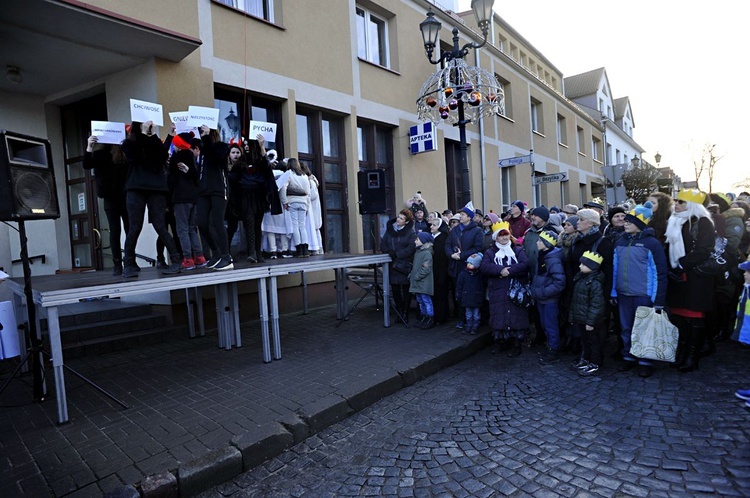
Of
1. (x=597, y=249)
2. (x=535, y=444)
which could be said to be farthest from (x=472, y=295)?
(x=535, y=444)

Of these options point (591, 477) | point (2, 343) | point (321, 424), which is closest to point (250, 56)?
point (2, 343)

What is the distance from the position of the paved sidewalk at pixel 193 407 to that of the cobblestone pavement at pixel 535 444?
197 mm

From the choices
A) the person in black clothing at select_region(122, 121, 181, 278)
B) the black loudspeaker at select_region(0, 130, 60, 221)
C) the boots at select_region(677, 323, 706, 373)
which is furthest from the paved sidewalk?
the boots at select_region(677, 323, 706, 373)

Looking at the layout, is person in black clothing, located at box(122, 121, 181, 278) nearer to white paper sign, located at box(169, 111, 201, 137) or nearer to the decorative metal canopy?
white paper sign, located at box(169, 111, 201, 137)

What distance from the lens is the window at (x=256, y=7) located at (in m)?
8.40

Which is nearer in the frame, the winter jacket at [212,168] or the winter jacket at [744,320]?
the winter jacket at [744,320]

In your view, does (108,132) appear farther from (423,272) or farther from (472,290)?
(472,290)

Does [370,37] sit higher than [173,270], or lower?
higher

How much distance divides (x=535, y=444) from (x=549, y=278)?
8.78ft

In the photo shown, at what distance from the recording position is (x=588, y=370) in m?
5.23

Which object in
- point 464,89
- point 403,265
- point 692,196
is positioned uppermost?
point 464,89

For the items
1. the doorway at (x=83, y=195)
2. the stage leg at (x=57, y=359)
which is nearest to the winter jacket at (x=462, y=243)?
the stage leg at (x=57, y=359)

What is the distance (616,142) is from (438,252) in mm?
34008

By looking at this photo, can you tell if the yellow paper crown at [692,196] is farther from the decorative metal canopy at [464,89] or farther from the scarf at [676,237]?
the decorative metal canopy at [464,89]
